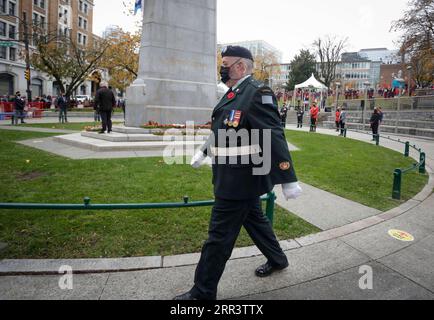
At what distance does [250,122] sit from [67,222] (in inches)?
126

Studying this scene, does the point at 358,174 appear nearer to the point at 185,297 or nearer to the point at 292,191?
the point at 292,191

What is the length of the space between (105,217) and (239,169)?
9.19ft

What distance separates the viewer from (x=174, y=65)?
13.9 m

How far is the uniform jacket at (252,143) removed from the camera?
291cm

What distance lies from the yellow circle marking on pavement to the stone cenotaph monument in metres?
10.4

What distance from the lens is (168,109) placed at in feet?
44.9

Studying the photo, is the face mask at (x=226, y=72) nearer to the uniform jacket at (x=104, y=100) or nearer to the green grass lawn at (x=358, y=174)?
the green grass lawn at (x=358, y=174)

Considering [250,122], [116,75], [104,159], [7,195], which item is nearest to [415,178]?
[250,122]

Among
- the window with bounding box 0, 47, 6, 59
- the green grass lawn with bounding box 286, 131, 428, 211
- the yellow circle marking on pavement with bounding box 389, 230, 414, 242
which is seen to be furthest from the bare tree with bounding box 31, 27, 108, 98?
the yellow circle marking on pavement with bounding box 389, 230, 414, 242

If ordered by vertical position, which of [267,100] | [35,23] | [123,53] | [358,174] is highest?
[35,23]

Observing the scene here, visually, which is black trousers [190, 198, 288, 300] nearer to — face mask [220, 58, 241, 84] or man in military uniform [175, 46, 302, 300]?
man in military uniform [175, 46, 302, 300]

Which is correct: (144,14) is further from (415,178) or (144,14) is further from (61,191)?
(415,178)

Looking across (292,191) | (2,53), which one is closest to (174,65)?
(292,191)

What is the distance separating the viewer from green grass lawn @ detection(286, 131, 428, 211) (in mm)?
6926
